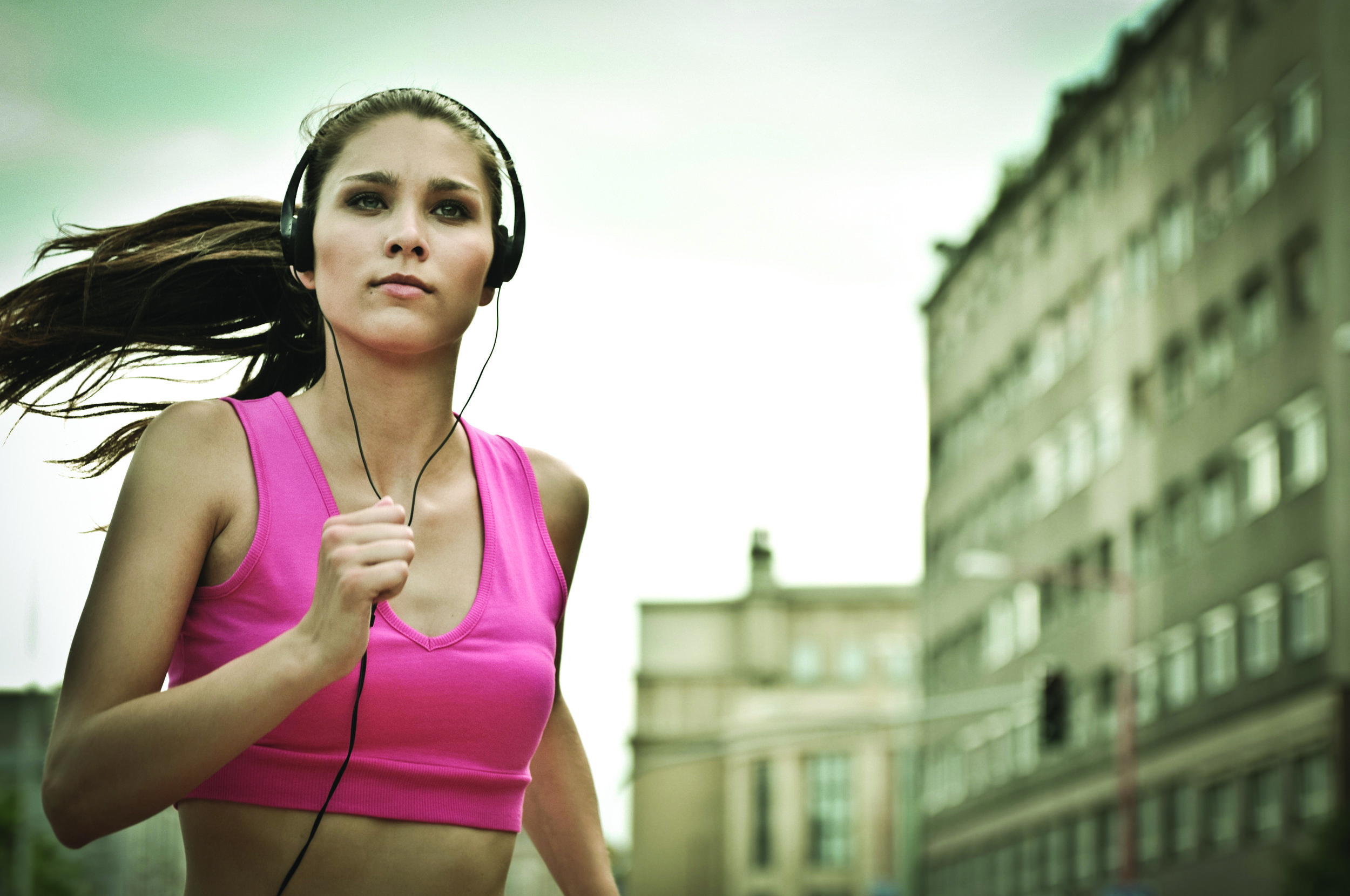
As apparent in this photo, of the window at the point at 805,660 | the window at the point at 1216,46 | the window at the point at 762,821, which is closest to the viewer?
the window at the point at 1216,46

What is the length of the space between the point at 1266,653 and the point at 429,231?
33.2 meters

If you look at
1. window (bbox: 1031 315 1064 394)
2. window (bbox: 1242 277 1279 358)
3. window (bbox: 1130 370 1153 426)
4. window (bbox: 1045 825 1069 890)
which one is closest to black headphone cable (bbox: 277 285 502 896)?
window (bbox: 1242 277 1279 358)

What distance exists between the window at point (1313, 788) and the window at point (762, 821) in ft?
203

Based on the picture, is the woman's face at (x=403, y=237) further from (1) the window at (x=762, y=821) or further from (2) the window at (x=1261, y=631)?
(1) the window at (x=762, y=821)

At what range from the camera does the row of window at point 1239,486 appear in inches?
1242

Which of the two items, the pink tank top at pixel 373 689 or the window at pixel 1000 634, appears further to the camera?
the window at pixel 1000 634

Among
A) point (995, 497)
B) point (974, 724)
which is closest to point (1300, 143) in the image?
point (995, 497)

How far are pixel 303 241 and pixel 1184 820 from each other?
38521mm

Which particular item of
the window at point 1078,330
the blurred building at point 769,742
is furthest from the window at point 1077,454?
the blurred building at point 769,742

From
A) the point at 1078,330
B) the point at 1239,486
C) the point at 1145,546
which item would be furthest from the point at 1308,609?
the point at 1078,330

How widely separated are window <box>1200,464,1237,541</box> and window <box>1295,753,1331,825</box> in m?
5.15

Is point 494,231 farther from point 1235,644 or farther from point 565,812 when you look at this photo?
point 1235,644

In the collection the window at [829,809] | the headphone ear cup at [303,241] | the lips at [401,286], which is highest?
the window at [829,809]

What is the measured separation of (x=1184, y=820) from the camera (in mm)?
38500
